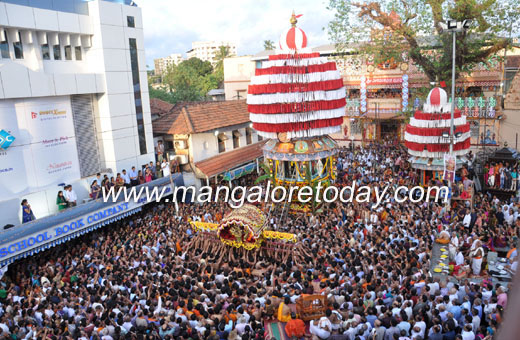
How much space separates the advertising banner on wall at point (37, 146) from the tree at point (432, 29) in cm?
1767

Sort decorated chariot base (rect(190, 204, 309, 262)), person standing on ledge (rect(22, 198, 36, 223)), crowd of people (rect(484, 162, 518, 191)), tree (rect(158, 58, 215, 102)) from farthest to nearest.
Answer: tree (rect(158, 58, 215, 102)), crowd of people (rect(484, 162, 518, 191)), person standing on ledge (rect(22, 198, 36, 223)), decorated chariot base (rect(190, 204, 309, 262))

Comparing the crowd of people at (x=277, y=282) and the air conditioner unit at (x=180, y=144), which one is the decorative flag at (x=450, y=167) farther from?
the air conditioner unit at (x=180, y=144)

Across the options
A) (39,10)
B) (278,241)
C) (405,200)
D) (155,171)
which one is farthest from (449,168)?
(39,10)

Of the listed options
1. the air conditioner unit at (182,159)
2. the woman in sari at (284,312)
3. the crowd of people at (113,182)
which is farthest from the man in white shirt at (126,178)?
the woman in sari at (284,312)

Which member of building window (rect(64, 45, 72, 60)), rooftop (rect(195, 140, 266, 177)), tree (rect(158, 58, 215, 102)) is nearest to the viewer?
building window (rect(64, 45, 72, 60))

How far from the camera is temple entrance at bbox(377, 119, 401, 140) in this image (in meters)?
35.2

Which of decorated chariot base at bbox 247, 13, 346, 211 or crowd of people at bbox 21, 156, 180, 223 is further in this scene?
decorated chariot base at bbox 247, 13, 346, 211

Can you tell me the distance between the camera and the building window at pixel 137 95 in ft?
70.3

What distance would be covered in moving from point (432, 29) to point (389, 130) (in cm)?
1076

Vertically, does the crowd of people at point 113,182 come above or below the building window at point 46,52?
below

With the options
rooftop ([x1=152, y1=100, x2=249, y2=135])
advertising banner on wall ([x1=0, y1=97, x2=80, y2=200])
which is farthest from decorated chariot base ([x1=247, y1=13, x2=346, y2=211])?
advertising banner on wall ([x1=0, y1=97, x2=80, y2=200])

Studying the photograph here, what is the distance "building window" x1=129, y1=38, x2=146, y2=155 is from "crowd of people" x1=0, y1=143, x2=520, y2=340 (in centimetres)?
507

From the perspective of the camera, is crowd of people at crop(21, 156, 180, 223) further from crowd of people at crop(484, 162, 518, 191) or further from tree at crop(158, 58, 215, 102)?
tree at crop(158, 58, 215, 102)

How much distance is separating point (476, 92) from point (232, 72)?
75.0ft
